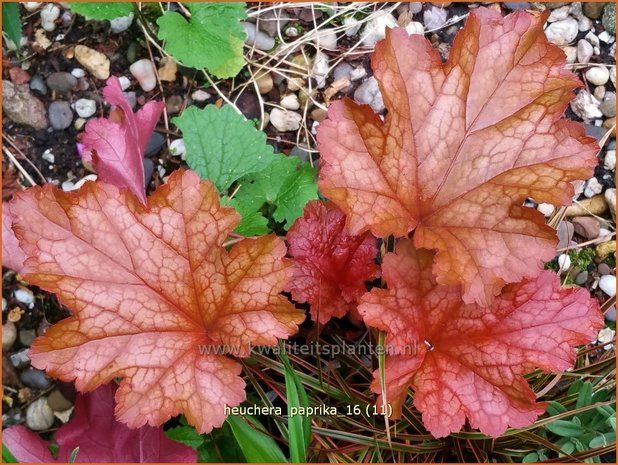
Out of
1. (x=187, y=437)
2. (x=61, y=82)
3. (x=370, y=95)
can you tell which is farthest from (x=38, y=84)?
(x=187, y=437)

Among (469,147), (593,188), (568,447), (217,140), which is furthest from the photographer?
(593,188)

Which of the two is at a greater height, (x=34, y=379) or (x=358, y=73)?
(x=358, y=73)

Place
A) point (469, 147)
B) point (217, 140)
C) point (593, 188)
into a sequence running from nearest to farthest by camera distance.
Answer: point (469, 147), point (217, 140), point (593, 188)

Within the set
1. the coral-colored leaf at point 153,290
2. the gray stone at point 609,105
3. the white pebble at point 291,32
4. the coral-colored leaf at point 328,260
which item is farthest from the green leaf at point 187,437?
the gray stone at point 609,105

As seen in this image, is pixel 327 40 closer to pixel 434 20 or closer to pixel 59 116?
pixel 434 20

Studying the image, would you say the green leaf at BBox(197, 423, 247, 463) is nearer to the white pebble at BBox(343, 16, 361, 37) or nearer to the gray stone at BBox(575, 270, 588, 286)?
the gray stone at BBox(575, 270, 588, 286)

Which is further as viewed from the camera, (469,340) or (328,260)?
(328,260)

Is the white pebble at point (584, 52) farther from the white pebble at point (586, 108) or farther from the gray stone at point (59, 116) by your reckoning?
the gray stone at point (59, 116)

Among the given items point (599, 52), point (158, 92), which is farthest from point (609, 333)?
point (158, 92)
